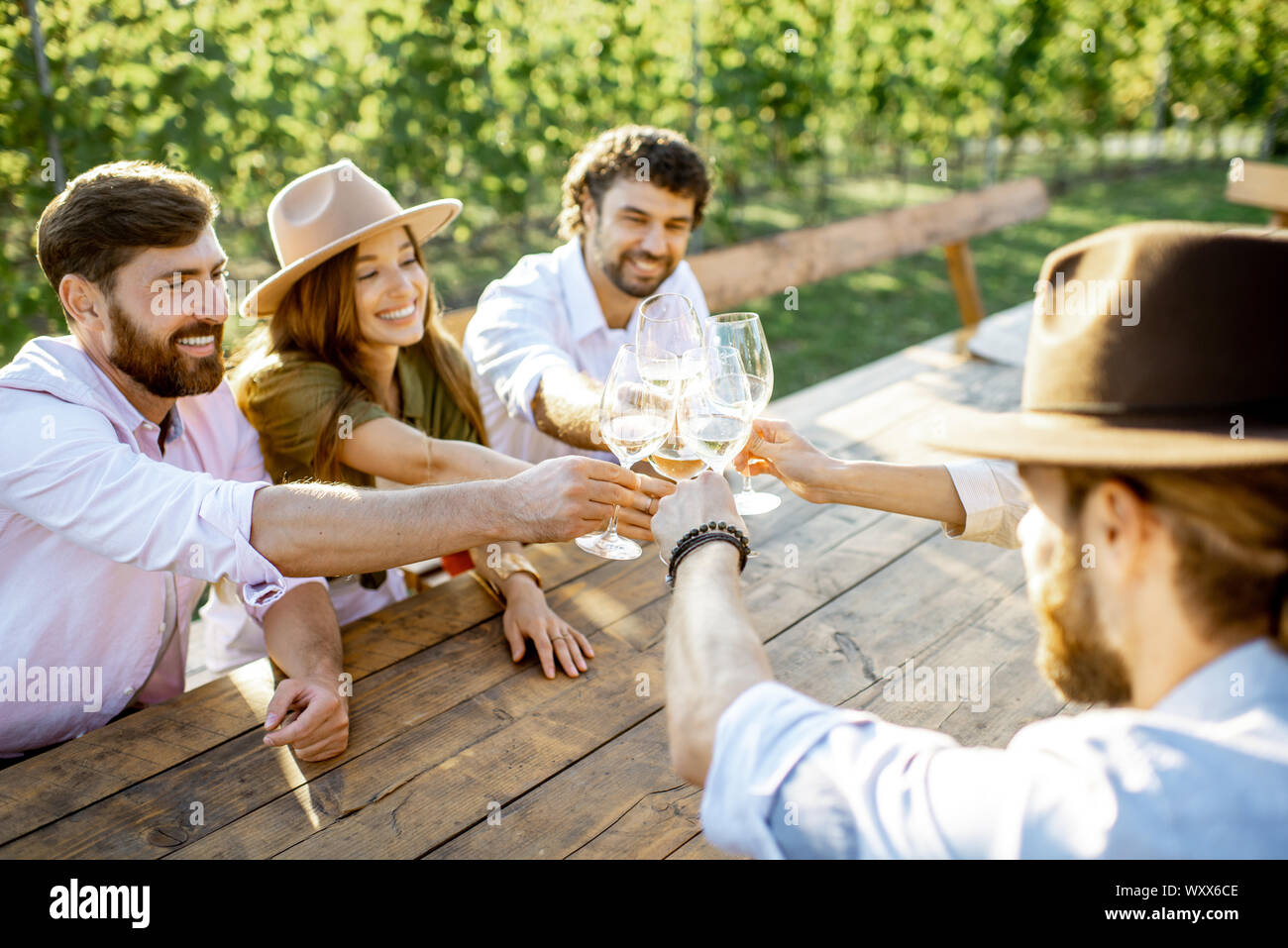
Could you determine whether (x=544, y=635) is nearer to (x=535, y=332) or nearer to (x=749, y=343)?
(x=749, y=343)

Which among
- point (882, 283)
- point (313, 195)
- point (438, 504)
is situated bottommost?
point (882, 283)

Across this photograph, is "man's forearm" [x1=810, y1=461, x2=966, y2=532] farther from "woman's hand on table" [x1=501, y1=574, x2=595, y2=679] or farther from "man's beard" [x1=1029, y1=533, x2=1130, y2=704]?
"man's beard" [x1=1029, y1=533, x2=1130, y2=704]

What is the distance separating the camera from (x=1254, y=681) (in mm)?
1011

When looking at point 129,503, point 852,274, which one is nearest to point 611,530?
point 129,503

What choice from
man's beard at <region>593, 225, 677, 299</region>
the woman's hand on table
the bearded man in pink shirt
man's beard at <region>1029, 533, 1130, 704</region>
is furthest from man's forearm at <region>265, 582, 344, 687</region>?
man's beard at <region>593, 225, 677, 299</region>

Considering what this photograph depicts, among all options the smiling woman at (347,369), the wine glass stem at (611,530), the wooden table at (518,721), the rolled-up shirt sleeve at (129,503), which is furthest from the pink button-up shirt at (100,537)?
the wine glass stem at (611,530)

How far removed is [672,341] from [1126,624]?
Result: 3.60 ft

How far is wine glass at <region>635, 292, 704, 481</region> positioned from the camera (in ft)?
6.24

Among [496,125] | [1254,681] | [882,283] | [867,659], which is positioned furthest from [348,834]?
[882,283]

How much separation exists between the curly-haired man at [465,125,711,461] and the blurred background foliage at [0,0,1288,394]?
207 centimetres

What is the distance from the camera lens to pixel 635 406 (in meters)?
1.83

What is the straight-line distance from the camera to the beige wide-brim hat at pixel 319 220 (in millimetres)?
2584

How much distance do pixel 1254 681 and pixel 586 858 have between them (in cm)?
99
